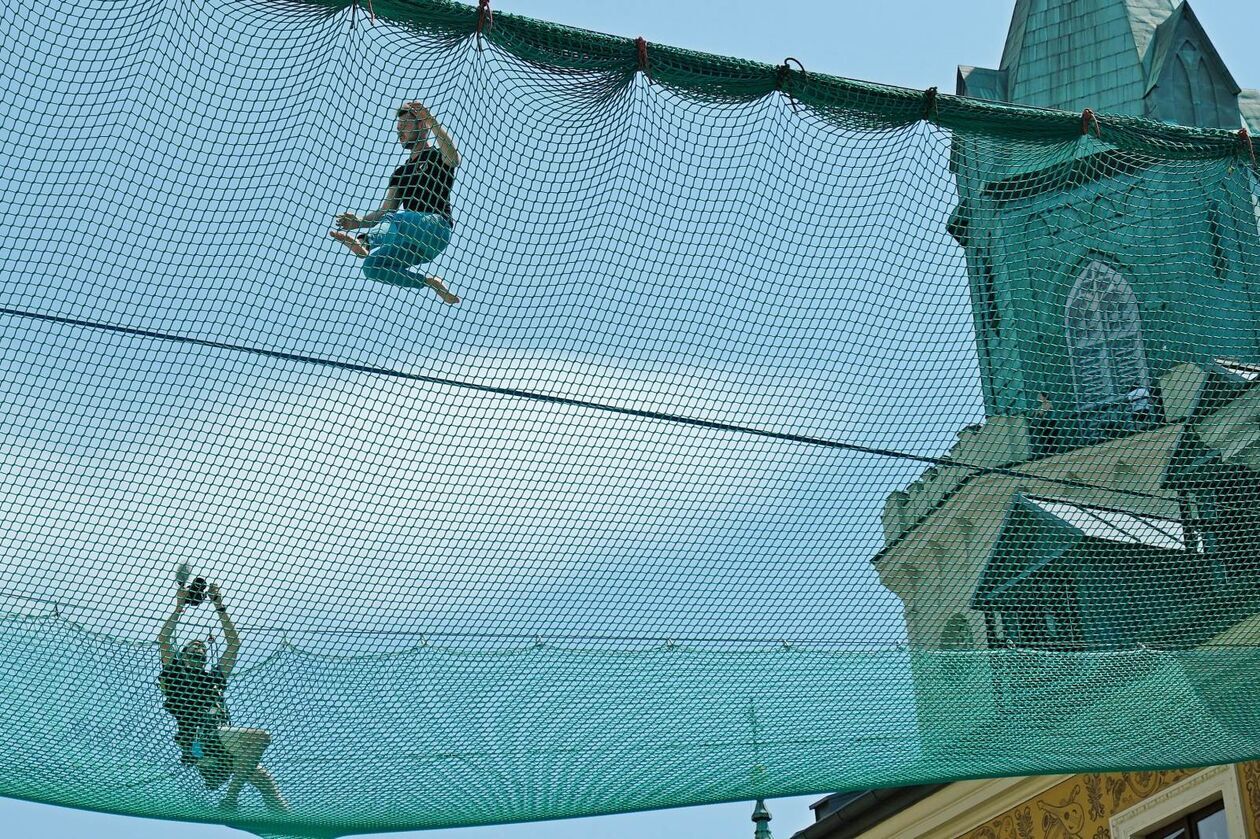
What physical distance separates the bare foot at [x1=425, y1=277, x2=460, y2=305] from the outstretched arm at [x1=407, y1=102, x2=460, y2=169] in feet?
0.96

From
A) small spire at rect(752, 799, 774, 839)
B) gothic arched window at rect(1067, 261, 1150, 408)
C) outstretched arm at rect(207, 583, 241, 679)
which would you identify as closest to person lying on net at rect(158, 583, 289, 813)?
outstretched arm at rect(207, 583, 241, 679)

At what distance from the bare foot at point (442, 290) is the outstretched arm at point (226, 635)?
100cm

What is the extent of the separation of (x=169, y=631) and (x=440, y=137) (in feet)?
4.97

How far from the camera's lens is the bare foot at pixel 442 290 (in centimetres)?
587

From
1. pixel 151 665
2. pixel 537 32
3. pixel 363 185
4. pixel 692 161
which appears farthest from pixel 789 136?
pixel 151 665

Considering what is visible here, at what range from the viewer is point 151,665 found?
6.30m

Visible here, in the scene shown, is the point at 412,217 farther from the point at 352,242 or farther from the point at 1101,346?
Result: the point at 1101,346

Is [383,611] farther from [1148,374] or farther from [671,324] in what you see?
[1148,374]

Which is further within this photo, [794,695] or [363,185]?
[794,695]

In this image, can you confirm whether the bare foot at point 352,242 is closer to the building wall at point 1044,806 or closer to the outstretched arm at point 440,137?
the outstretched arm at point 440,137

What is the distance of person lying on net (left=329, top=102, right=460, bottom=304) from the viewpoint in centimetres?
575

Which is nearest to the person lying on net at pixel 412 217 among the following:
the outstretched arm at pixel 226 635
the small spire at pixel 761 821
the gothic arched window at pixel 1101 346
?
the outstretched arm at pixel 226 635

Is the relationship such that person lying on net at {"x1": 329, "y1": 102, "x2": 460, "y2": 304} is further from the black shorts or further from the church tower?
the black shorts

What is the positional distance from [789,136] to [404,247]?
110 centimetres
